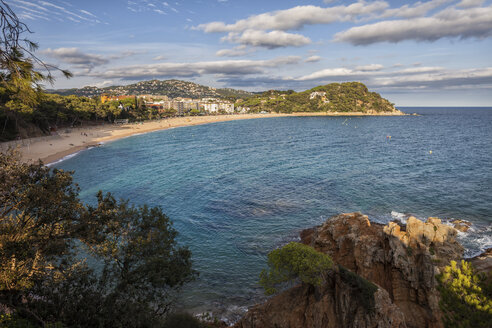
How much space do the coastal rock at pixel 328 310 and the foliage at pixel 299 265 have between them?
741mm

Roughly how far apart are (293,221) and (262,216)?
374cm

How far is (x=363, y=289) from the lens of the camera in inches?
474

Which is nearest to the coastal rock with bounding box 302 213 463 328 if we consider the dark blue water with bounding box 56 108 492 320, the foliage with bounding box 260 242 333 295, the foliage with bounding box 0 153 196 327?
the foliage with bounding box 260 242 333 295

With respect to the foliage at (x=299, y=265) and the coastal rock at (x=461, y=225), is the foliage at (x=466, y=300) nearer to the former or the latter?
the foliage at (x=299, y=265)

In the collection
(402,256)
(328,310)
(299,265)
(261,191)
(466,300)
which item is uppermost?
(466,300)

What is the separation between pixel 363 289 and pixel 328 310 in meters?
1.98

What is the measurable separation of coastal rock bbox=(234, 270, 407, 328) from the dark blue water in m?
5.25

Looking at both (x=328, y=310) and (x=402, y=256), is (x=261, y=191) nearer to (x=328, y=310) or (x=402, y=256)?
(x=402, y=256)

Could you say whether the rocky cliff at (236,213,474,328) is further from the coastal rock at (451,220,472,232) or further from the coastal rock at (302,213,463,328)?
the coastal rock at (451,220,472,232)

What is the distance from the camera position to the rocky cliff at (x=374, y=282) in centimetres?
1210

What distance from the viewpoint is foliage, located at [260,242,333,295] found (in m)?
12.9

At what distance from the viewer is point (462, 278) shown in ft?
32.4

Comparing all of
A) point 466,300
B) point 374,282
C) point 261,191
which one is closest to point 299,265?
point 466,300

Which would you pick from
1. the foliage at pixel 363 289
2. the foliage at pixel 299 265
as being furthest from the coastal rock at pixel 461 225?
the foliage at pixel 299 265
